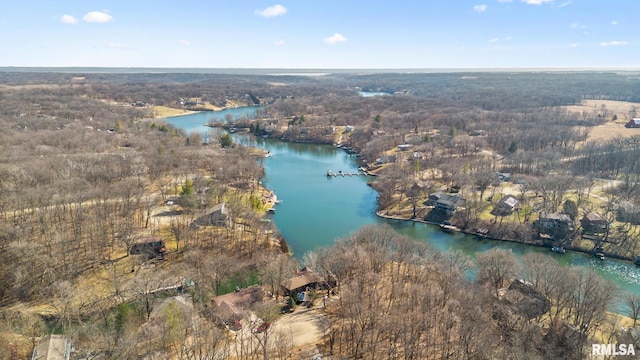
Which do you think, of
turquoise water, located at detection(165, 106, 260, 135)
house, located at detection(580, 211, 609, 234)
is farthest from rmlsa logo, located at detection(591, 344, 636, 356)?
turquoise water, located at detection(165, 106, 260, 135)

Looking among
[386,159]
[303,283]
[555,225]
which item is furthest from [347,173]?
[303,283]

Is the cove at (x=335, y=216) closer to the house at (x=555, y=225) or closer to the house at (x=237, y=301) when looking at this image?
the house at (x=555, y=225)

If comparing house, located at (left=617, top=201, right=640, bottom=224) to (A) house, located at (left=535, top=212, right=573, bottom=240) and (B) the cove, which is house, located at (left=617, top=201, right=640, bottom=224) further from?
(B) the cove

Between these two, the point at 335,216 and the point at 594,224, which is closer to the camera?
the point at 594,224

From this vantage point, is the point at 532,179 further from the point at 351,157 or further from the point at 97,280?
the point at 97,280

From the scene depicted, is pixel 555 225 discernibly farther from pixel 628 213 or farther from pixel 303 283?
pixel 303 283

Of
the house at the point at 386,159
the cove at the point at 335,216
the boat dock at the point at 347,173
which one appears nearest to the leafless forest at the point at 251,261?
the cove at the point at 335,216
